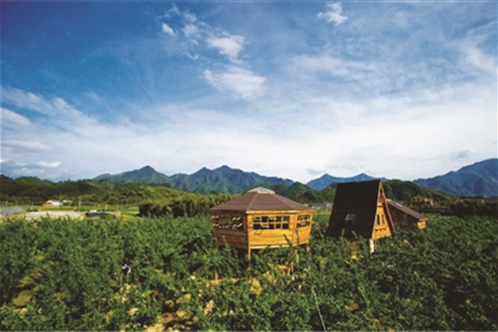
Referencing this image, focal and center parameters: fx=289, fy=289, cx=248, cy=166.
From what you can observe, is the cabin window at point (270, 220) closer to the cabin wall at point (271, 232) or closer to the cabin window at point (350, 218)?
the cabin wall at point (271, 232)

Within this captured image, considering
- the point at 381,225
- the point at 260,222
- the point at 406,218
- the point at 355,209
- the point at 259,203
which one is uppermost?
the point at 259,203

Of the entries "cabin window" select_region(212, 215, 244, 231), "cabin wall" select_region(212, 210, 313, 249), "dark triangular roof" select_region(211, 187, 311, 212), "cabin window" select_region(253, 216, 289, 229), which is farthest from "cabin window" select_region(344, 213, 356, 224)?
"cabin window" select_region(212, 215, 244, 231)

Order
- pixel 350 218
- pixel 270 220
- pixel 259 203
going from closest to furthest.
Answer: pixel 259 203
pixel 270 220
pixel 350 218

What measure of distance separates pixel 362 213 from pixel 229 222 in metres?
9.59

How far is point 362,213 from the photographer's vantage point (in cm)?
Answer: 1977

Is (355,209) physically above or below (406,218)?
above

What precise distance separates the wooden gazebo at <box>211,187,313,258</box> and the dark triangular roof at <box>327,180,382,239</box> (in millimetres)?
5215

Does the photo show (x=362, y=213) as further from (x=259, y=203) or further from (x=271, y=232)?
(x=259, y=203)

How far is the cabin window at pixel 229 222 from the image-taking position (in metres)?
15.1

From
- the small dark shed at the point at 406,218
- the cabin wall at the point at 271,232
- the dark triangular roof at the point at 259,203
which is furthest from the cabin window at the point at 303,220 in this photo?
the small dark shed at the point at 406,218

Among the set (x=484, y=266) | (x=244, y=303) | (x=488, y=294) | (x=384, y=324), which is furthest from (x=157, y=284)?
(x=484, y=266)

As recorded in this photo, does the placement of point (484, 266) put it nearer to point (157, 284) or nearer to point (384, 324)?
point (384, 324)

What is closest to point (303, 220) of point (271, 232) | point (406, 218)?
point (271, 232)

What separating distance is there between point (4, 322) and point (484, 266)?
14900 millimetres
